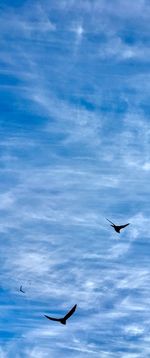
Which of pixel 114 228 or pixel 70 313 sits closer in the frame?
pixel 70 313

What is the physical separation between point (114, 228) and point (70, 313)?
7942mm

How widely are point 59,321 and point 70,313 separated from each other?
0.93m

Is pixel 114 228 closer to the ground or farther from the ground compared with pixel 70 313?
farther from the ground

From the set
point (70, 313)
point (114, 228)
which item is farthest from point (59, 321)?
point (114, 228)

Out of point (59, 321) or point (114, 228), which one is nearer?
point (59, 321)

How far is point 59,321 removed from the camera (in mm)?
26141

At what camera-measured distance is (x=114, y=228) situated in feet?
105

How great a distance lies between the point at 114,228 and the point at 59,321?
819 cm

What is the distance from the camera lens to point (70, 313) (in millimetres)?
25734

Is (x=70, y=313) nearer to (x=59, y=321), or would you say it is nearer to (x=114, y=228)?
(x=59, y=321)

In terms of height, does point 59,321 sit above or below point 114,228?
below
